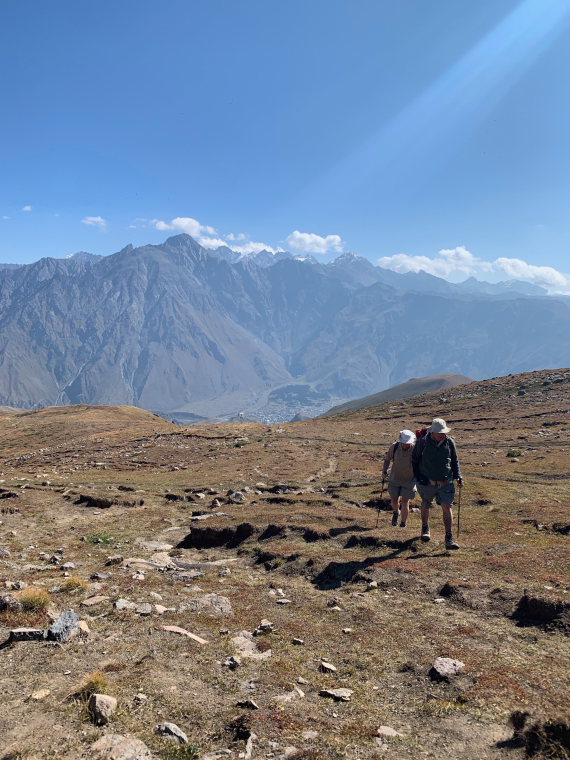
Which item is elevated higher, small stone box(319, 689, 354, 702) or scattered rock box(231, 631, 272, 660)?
small stone box(319, 689, 354, 702)

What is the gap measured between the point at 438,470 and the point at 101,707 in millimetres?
11383

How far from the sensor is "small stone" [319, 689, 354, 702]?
23.2 feet

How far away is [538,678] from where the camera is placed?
720 cm

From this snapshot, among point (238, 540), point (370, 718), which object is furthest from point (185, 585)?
point (370, 718)

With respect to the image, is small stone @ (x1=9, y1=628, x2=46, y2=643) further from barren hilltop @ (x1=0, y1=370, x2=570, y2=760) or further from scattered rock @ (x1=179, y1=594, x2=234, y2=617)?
scattered rock @ (x1=179, y1=594, x2=234, y2=617)

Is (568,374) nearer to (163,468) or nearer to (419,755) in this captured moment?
(163,468)

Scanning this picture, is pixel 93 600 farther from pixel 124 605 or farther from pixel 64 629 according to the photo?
pixel 64 629

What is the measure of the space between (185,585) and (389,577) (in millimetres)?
5538

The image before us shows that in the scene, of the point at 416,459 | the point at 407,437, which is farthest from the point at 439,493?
the point at 407,437

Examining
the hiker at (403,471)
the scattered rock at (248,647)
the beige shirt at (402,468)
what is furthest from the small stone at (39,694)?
the beige shirt at (402,468)

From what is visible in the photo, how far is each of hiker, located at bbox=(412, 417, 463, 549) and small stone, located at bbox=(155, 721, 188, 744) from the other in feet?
34.5

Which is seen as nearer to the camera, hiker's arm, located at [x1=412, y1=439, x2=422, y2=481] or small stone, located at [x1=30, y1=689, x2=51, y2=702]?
small stone, located at [x1=30, y1=689, x2=51, y2=702]

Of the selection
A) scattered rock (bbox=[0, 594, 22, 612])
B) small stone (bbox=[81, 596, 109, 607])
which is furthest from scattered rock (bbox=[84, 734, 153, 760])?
scattered rock (bbox=[0, 594, 22, 612])

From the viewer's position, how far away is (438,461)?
1495 centimetres
